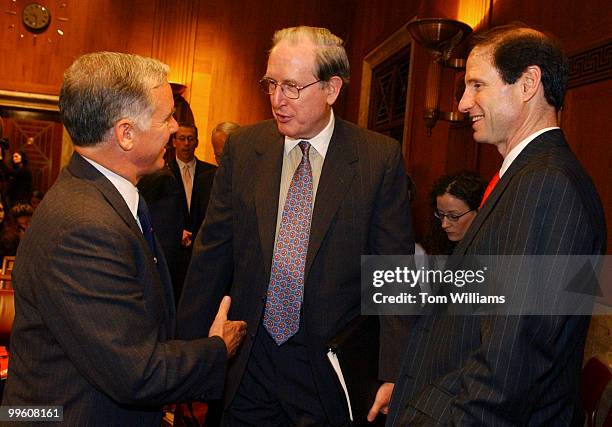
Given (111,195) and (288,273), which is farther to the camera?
(288,273)

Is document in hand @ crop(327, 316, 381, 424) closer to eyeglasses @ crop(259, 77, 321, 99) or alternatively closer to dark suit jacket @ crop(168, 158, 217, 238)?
eyeglasses @ crop(259, 77, 321, 99)

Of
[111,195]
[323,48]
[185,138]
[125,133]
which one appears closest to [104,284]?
[111,195]

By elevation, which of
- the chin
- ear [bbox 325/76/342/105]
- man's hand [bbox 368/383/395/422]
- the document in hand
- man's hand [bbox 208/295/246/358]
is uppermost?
ear [bbox 325/76/342/105]

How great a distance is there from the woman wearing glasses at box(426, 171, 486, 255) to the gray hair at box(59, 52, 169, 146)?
6.34 feet

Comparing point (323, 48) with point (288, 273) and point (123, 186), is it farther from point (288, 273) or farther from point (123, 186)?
point (123, 186)

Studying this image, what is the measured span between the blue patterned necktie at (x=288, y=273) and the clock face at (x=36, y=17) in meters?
6.46

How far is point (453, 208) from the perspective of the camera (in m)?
3.17

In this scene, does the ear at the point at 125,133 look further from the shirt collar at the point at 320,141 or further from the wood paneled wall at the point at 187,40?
the wood paneled wall at the point at 187,40

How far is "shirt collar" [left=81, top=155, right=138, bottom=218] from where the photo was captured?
62.4 inches

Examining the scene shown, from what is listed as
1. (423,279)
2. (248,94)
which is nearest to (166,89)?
(423,279)

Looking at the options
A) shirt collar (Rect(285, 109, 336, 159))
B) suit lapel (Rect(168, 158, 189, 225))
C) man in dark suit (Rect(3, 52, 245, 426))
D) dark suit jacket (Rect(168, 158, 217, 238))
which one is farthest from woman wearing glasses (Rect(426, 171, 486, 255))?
suit lapel (Rect(168, 158, 189, 225))

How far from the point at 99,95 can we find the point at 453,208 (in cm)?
205

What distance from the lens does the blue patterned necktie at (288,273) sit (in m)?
2.14

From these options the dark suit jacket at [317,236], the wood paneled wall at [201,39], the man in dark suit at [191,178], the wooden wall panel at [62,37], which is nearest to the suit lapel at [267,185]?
the dark suit jacket at [317,236]
